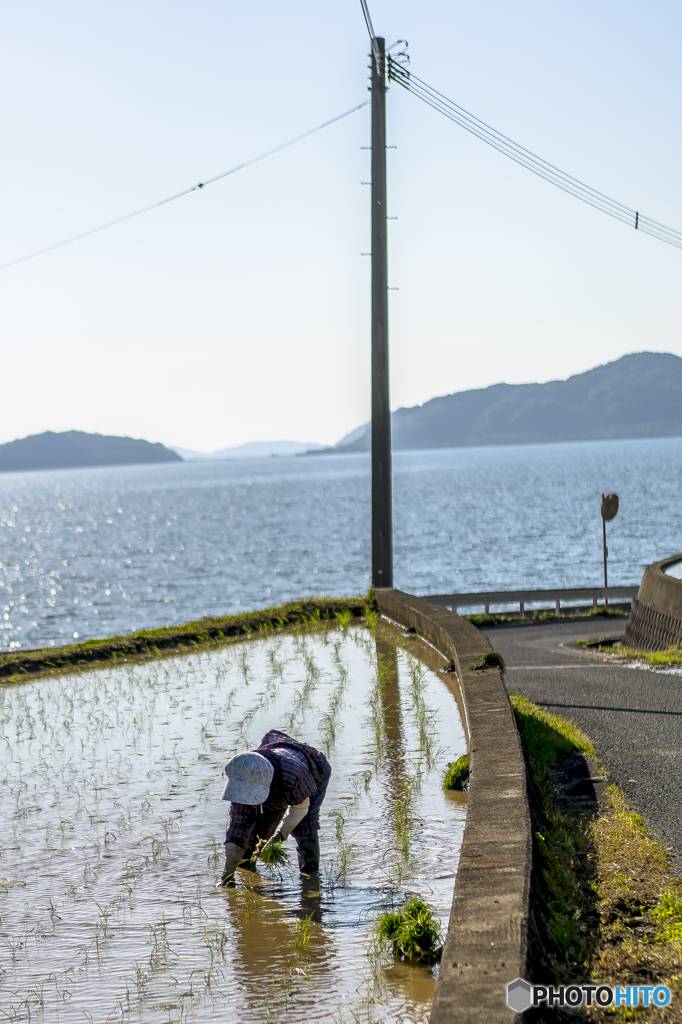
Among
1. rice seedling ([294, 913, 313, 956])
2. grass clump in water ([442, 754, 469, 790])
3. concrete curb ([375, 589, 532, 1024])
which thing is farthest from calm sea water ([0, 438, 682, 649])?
rice seedling ([294, 913, 313, 956])

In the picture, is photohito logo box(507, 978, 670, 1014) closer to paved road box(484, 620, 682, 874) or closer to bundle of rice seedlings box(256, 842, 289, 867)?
paved road box(484, 620, 682, 874)

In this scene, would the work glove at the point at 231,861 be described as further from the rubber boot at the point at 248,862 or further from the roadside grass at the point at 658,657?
the roadside grass at the point at 658,657

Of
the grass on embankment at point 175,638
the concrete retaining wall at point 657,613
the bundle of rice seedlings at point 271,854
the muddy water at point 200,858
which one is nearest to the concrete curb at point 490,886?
the muddy water at point 200,858

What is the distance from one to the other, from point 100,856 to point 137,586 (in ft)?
168

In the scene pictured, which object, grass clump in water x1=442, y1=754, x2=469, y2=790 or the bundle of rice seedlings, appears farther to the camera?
grass clump in water x1=442, y1=754, x2=469, y2=790

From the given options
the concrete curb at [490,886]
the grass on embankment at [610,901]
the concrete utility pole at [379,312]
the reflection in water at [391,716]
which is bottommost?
the reflection in water at [391,716]

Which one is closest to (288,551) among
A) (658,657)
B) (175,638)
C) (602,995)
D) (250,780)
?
(175,638)

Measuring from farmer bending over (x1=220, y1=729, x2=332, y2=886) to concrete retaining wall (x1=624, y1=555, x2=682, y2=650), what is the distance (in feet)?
37.4

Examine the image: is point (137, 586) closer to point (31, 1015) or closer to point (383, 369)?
point (383, 369)

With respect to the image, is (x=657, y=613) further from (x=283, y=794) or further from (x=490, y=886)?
(x=490, y=886)

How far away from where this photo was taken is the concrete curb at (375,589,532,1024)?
2988 mm

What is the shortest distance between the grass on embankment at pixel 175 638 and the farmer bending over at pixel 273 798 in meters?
6.92

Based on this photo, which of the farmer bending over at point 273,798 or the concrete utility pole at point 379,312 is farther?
the concrete utility pole at point 379,312

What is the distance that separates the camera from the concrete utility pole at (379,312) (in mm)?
15078
